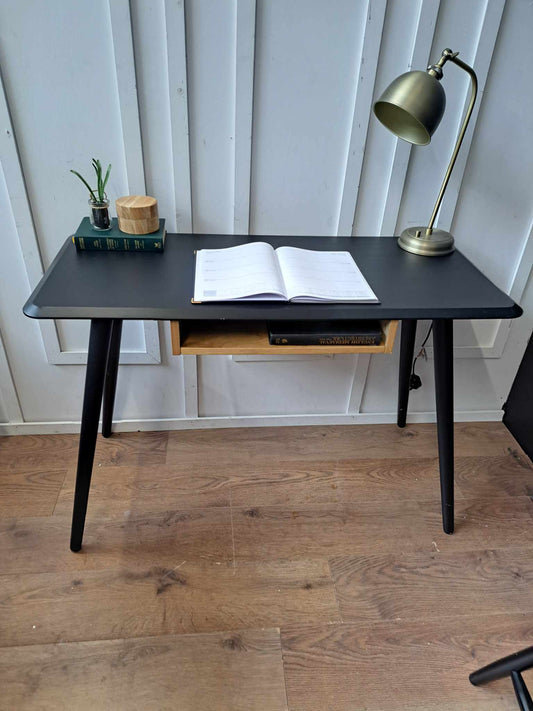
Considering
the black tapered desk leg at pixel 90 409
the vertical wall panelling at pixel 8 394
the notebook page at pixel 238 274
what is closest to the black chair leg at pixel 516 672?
the notebook page at pixel 238 274

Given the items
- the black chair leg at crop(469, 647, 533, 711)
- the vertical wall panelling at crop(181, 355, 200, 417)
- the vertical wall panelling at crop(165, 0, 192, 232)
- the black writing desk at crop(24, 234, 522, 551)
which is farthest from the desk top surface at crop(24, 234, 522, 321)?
the black chair leg at crop(469, 647, 533, 711)

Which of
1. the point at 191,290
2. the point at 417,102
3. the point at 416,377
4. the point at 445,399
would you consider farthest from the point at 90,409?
the point at 416,377

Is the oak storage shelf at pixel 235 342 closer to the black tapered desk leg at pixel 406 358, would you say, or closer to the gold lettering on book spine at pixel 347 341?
the gold lettering on book spine at pixel 347 341

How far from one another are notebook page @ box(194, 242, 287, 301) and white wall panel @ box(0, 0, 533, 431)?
0.73ft

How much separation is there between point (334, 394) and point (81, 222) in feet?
3.25

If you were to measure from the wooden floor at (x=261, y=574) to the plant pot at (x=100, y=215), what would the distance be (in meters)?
0.77

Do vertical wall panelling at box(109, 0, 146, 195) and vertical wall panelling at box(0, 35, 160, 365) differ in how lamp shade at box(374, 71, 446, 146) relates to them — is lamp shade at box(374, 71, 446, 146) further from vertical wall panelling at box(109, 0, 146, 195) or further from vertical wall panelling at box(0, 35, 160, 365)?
vertical wall panelling at box(0, 35, 160, 365)

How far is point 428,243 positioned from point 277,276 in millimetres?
460

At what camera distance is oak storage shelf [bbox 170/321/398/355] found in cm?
112

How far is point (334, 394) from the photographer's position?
178 centimetres

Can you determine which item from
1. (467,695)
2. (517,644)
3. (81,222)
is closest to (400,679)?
(467,695)

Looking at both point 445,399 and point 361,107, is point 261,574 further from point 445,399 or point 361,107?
point 361,107

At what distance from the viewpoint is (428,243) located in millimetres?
1317

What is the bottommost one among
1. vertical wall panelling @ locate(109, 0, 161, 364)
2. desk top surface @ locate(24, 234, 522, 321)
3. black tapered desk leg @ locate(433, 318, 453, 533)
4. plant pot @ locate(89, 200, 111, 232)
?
black tapered desk leg @ locate(433, 318, 453, 533)
